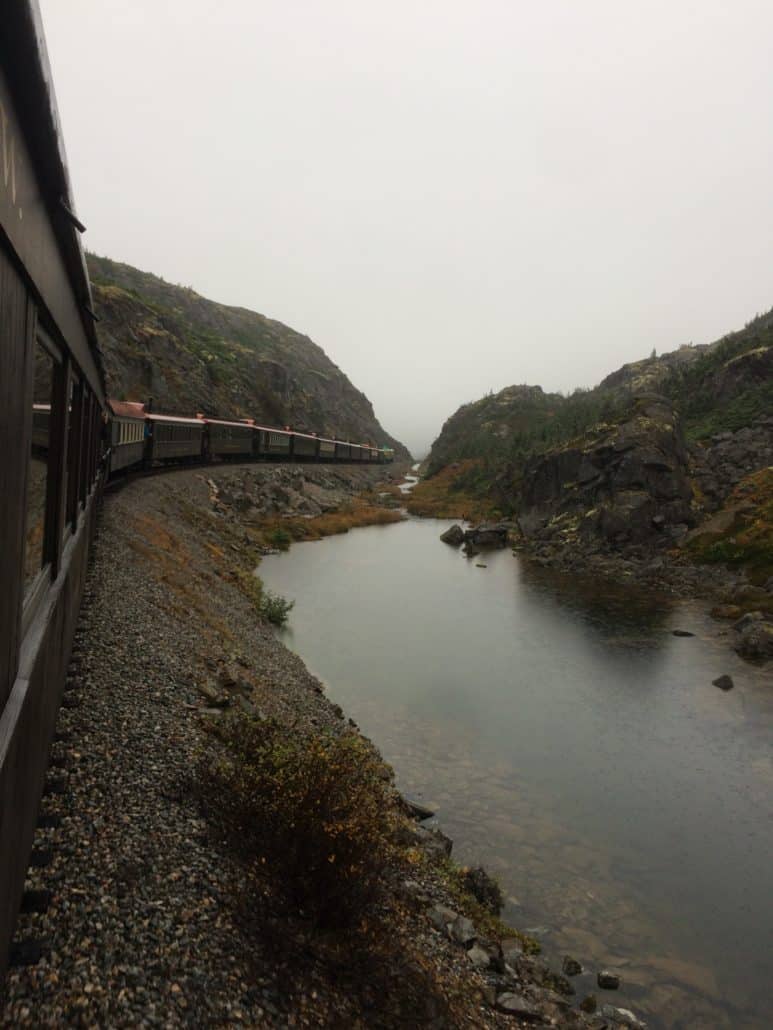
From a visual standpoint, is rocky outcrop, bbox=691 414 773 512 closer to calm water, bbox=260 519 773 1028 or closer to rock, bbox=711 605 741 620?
rock, bbox=711 605 741 620

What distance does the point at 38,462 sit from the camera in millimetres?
4184

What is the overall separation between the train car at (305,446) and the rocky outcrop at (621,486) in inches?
1037

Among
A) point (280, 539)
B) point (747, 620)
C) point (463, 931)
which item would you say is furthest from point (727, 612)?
point (280, 539)

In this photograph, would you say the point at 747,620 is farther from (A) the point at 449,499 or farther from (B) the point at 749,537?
(A) the point at 449,499

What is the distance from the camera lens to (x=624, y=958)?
7.16 m

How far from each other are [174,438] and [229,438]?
9465 mm

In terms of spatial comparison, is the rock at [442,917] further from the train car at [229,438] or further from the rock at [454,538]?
the train car at [229,438]

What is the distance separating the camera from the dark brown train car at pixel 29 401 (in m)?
2.36

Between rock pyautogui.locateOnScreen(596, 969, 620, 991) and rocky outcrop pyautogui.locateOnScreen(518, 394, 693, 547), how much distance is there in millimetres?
28101

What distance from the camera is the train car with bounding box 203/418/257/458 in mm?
42375

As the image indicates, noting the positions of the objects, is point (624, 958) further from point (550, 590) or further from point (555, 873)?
point (550, 590)

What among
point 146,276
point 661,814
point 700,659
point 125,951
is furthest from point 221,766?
point 146,276

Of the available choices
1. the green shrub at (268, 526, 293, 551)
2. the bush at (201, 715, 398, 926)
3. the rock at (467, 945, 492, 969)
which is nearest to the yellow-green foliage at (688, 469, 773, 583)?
the green shrub at (268, 526, 293, 551)

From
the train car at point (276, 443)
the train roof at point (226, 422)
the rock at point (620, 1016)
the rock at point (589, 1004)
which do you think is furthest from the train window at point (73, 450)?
the train car at point (276, 443)
